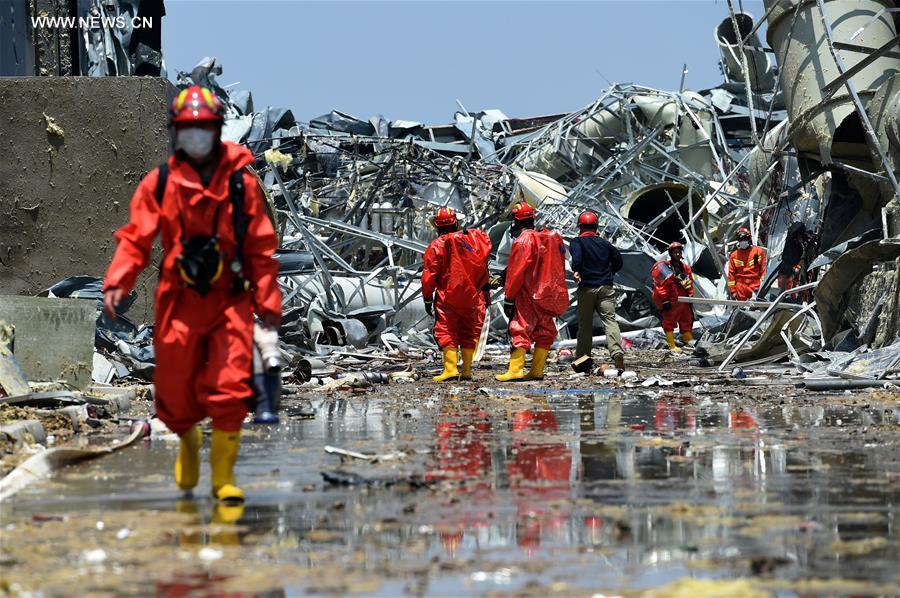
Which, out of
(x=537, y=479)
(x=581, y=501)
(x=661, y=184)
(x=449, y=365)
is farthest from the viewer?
(x=661, y=184)

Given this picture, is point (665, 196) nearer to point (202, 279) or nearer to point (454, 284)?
point (454, 284)

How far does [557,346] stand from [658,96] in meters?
12.9

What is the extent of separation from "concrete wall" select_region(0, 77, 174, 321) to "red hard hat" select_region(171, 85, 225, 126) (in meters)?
9.14

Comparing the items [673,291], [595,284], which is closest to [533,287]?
[595,284]

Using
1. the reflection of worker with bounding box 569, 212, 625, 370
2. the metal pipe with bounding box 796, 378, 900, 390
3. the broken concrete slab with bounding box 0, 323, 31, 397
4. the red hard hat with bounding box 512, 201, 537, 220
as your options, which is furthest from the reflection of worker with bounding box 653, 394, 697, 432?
the broken concrete slab with bounding box 0, 323, 31, 397

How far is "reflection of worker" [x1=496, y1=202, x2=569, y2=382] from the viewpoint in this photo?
15992 mm

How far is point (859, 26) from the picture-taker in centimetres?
1822

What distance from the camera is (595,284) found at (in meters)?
17.2

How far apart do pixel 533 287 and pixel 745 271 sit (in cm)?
853

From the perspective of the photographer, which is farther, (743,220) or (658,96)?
(658,96)

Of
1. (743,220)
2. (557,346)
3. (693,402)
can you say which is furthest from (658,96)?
(693,402)

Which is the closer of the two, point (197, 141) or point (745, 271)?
point (197, 141)

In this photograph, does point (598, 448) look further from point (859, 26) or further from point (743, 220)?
point (743, 220)

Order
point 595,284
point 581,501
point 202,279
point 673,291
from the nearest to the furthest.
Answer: point 581,501
point 202,279
point 595,284
point 673,291
